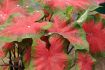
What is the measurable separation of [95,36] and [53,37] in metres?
0.28

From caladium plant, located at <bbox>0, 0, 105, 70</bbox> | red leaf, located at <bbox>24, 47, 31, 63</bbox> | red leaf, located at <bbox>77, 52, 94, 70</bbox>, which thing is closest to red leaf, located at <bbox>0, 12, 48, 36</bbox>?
caladium plant, located at <bbox>0, 0, 105, 70</bbox>

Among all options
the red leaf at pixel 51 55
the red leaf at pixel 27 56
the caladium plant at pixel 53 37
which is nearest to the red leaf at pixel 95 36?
the caladium plant at pixel 53 37

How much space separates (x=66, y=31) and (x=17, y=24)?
0.83 feet

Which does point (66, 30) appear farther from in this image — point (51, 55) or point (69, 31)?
point (51, 55)

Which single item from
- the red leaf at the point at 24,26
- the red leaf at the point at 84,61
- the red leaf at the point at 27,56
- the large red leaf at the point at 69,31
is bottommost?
the red leaf at the point at 84,61

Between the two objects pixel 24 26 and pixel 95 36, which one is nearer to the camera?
pixel 24 26

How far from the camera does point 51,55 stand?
154 centimetres

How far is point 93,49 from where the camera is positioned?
66.6 inches

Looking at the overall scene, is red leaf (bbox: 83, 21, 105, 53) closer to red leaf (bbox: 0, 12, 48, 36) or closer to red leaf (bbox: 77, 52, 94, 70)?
red leaf (bbox: 77, 52, 94, 70)

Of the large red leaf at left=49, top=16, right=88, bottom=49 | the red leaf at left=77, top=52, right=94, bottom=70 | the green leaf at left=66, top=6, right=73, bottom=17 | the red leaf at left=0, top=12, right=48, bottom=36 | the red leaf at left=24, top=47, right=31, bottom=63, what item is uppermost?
the green leaf at left=66, top=6, right=73, bottom=17

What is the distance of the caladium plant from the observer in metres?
1.49

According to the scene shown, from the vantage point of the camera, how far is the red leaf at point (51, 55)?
1509 mm

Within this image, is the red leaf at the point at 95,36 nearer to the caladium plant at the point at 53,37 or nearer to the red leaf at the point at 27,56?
the caladium plant at the point at 53,37

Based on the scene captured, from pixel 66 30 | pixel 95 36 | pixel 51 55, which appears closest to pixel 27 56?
pixel 51 55
